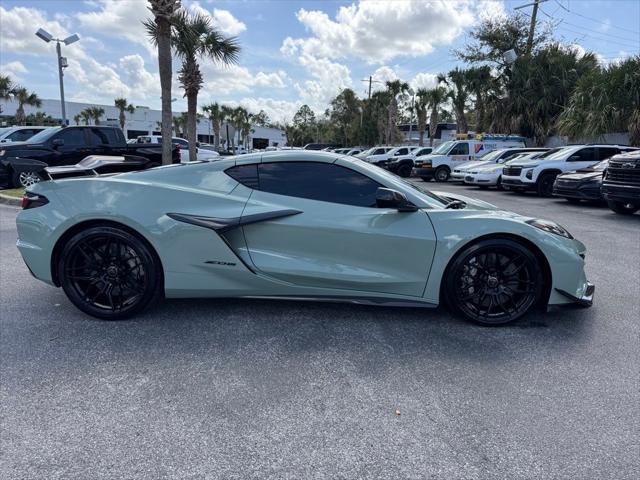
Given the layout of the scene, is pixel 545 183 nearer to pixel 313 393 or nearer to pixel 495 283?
pixel 495 283

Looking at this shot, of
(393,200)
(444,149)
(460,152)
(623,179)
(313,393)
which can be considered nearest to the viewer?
(313,393)

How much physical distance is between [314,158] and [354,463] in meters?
2.28

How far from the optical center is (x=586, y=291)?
11.5 feet

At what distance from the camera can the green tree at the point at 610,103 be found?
1695 centimetres

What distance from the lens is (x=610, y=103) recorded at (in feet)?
57.4

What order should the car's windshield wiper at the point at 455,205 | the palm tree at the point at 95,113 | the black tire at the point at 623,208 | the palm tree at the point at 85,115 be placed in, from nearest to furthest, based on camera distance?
the car's windshield wiper at the point at 455,205, the black tire at the point at 623,208, the palm tree at the point at 95,113, the palm tree at the point at 85,115

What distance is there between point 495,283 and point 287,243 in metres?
1.67

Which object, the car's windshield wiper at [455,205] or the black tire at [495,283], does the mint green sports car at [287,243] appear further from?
the car's windshield wiper at [455,205]

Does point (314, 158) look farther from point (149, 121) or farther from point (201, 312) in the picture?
point (149, 121)

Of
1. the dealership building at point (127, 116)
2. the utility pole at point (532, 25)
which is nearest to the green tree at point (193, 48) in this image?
the utility pole at point (532, 25)

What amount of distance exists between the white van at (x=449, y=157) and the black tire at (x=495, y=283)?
17.1 m

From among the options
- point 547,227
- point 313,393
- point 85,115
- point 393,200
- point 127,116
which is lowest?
point 313,393

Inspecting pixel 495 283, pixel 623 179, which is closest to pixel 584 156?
pixel 623 179

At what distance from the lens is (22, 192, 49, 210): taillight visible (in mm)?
3500
